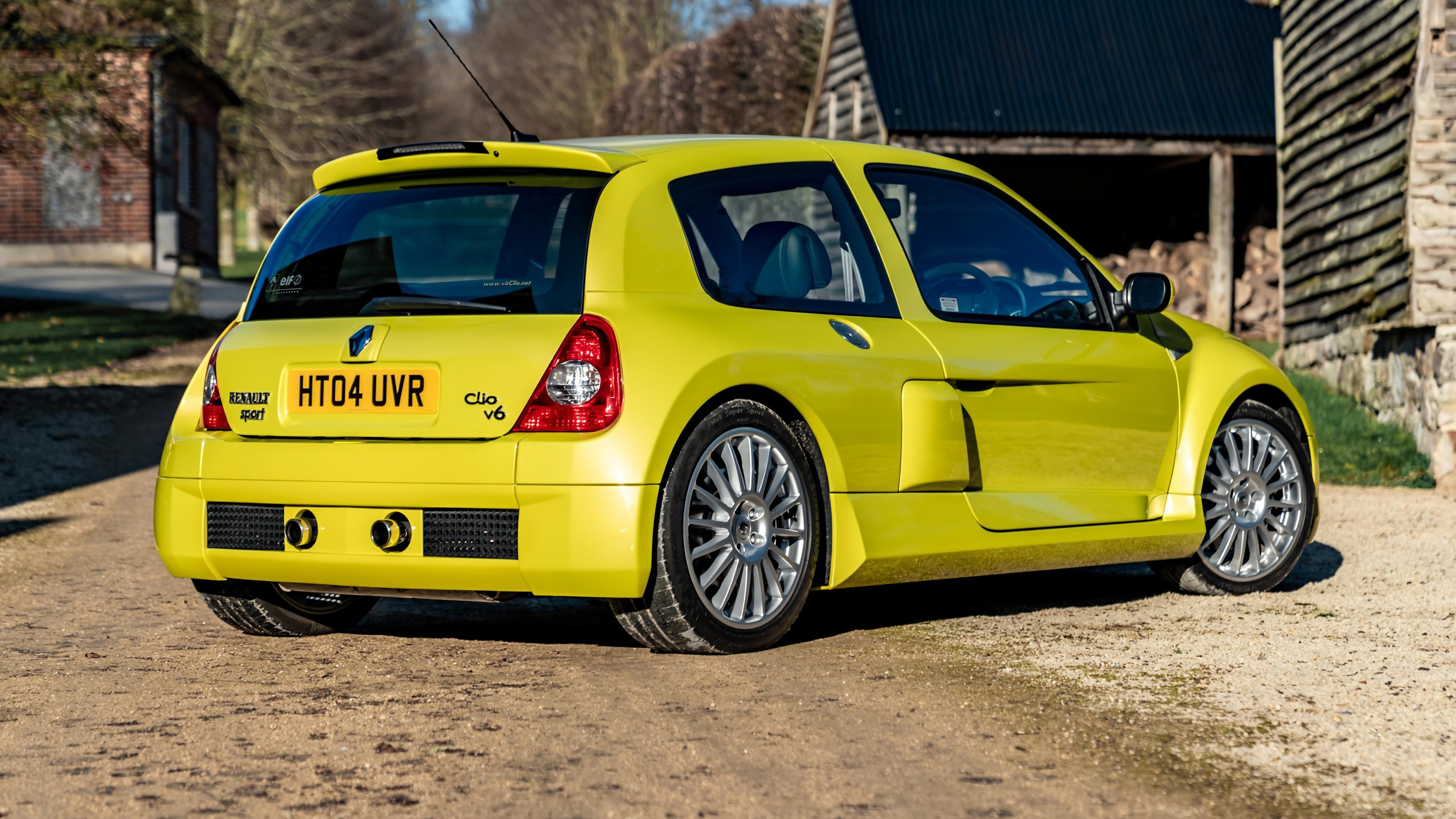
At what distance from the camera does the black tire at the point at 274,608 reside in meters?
5.45

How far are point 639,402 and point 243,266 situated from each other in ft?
149

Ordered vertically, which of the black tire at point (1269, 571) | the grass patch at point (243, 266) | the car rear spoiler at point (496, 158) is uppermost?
the grass patch at point (243, 266)

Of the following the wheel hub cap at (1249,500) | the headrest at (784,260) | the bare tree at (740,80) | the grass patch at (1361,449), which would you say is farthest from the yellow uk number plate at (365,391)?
the bare tree at (740,80)

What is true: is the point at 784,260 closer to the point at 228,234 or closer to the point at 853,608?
the point at 853,608

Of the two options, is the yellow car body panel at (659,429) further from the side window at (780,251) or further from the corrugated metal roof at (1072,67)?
the corrugated metal roof at (1072,67)

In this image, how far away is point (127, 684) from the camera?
15.8 ft

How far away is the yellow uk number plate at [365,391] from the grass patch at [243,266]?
31.9 meters

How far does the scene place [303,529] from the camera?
194 inches

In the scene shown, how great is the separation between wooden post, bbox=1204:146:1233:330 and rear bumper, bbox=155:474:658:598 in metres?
18.4

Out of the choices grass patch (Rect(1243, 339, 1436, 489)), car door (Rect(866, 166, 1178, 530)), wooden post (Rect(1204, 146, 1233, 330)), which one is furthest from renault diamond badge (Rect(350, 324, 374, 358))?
wooden post (Rect(1204, 146, 1233, 330))

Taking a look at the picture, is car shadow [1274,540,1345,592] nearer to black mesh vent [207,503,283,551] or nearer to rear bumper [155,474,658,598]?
rear bumper [155,474,658,598]

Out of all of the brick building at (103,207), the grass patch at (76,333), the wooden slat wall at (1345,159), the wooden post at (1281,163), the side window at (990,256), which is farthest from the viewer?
the brick building at (103,207)

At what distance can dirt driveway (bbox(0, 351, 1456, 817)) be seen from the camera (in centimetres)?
355

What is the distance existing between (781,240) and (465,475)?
4.37ft
